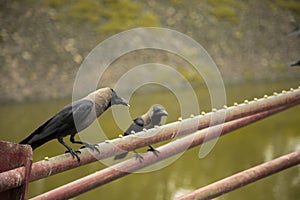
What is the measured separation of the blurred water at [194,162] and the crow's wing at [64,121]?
120cm

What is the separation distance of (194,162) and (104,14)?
25.3 feet

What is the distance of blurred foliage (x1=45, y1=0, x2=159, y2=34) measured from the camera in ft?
43.0

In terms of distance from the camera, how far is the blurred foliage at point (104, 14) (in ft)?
43.0

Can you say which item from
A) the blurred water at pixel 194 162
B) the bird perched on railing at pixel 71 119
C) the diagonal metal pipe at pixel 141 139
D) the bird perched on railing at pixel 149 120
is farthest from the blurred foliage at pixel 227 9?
the bird perched on railing at pixel 71 119

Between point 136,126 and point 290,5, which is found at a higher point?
point 136,126

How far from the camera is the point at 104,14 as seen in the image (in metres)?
13.5

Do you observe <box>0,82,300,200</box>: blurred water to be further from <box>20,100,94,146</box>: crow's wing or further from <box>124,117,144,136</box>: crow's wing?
<box>20,100,94,146</box>: crow's wing

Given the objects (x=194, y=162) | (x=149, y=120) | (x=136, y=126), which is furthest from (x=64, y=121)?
(x=194, y=162)

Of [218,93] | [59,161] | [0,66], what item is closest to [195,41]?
[218,93]

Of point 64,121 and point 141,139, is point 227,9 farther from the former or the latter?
point 141,139

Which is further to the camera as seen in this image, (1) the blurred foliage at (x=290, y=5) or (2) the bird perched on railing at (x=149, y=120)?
(1) the blurred foliage at (x=290, y=5)

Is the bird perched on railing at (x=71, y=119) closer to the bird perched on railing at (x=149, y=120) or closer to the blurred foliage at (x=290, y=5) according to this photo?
the bird perched on railing at (x=149, y=120)

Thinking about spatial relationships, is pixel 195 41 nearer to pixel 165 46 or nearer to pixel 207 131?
pixel 165 46

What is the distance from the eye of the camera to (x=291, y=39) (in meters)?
14.1
